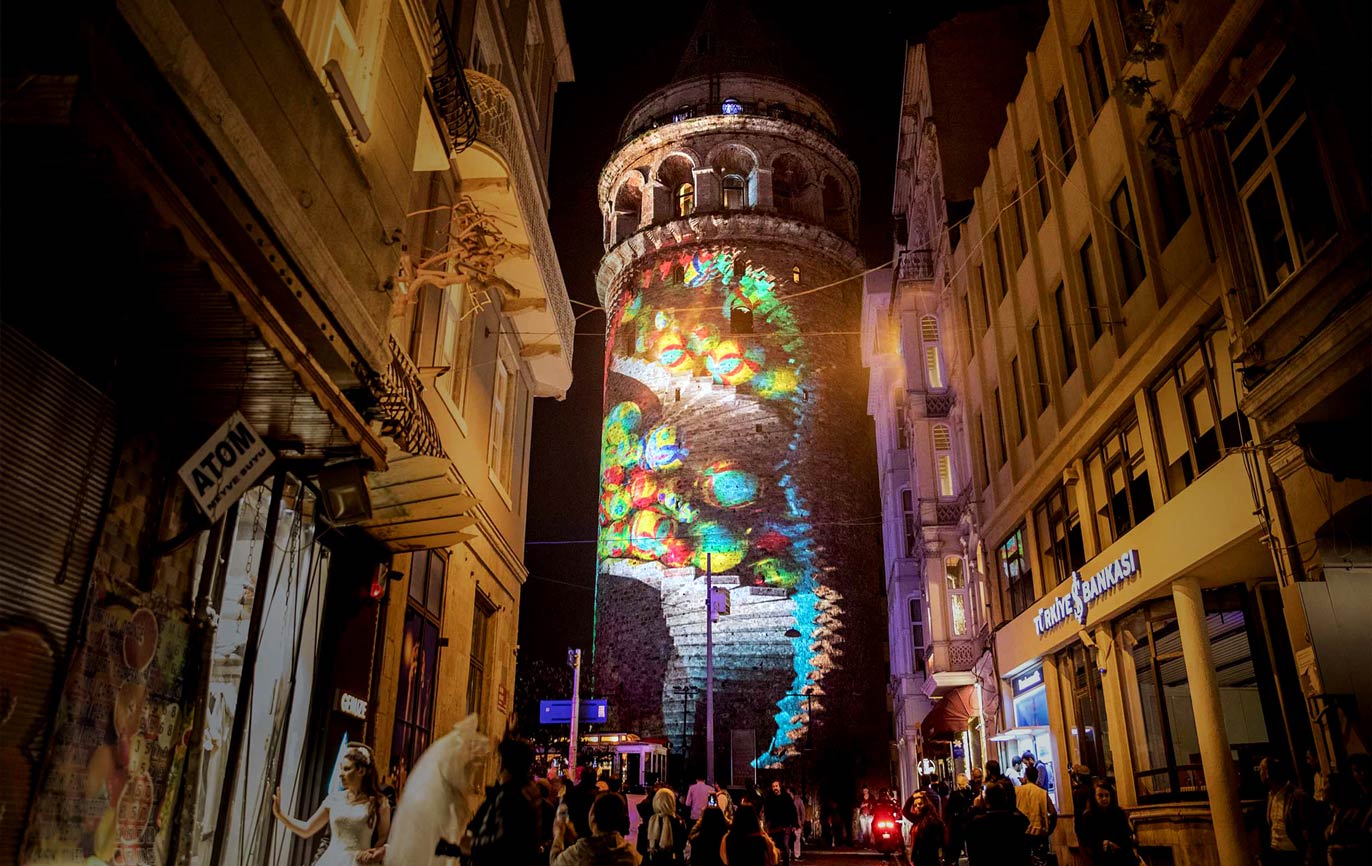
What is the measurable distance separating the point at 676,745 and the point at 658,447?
9.74 m

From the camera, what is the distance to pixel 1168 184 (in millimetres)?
11195

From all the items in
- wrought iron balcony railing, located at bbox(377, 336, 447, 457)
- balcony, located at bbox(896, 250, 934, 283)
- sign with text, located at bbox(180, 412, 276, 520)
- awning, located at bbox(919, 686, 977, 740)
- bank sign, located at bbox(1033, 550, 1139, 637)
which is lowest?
awning, located at bbox(919, 686, 977, 740)

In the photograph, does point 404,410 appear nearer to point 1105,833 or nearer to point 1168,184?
point 1105,833

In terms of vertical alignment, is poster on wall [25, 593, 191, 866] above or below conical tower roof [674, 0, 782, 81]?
below

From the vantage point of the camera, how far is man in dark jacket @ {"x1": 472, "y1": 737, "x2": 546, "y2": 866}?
4320mm

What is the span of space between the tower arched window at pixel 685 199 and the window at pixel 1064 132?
2082 centimetres

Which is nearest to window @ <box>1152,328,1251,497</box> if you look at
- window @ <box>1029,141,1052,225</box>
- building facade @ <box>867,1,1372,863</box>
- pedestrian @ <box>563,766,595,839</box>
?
building facade @ <box>867,1,1372,863</box>

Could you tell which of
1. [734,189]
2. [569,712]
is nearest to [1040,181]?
[569,712]

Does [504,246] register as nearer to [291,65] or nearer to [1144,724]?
[291,65]

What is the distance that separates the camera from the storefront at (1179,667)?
9305mm

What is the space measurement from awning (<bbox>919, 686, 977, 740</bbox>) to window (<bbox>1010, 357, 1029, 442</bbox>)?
679 centimetres

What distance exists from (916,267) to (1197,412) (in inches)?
544

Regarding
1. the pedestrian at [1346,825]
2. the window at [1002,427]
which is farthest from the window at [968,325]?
the pedestrian at [1346,825]

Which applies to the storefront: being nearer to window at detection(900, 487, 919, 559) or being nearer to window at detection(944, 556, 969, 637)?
window at detection(944, 556, 969, 637)
